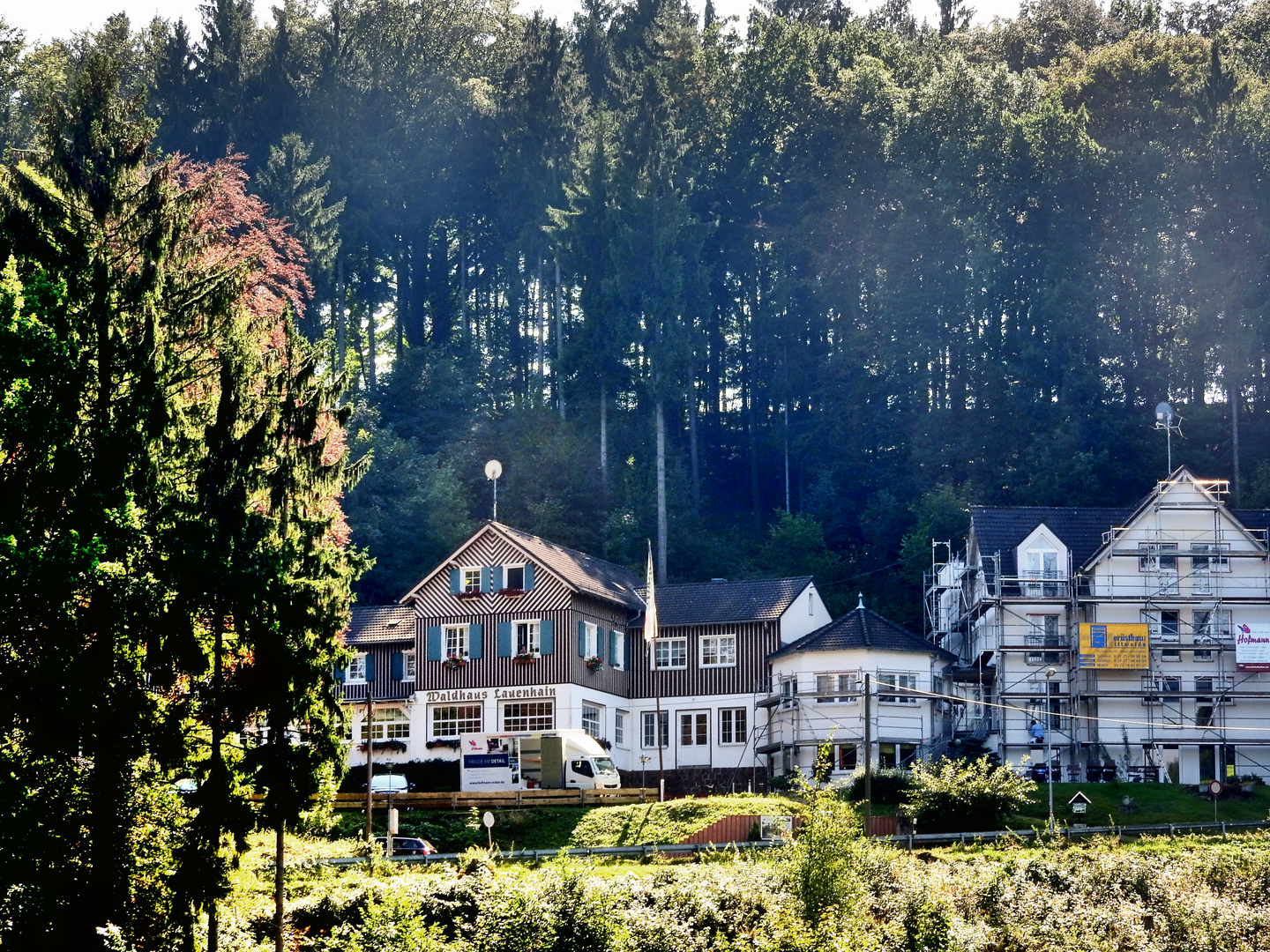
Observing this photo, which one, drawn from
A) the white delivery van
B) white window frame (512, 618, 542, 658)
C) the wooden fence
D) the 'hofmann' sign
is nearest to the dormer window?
the 'hofmann' sign

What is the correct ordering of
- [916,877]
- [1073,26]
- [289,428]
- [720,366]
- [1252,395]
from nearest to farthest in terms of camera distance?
[289,428], [916,877], [1252,395], [720,366], [1073,26]

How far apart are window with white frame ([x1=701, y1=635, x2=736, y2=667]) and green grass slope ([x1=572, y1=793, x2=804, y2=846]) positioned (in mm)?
12735

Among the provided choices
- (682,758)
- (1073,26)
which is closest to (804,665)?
(682,758)

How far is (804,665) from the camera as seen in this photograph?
63406 mm

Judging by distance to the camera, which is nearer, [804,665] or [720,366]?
[804,665]

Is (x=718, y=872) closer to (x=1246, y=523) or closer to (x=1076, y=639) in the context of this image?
(x=1076, y=639)

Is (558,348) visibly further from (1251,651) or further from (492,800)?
(1251,651)

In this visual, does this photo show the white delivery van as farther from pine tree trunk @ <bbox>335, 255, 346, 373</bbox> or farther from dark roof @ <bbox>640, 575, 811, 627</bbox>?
pine tree trunk @ <bbox>335, 255, 346, 373</bbox>

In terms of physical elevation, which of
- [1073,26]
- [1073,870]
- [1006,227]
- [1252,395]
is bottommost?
[1073,870]

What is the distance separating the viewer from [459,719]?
64.3 m

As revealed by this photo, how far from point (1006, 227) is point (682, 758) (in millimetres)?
33255

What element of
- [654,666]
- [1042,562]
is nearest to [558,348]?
[654,666]

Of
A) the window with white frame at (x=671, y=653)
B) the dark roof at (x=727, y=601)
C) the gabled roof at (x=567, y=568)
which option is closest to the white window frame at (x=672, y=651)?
the window with white frame at (x=671, y=653)

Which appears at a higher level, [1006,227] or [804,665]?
[1006,227]
